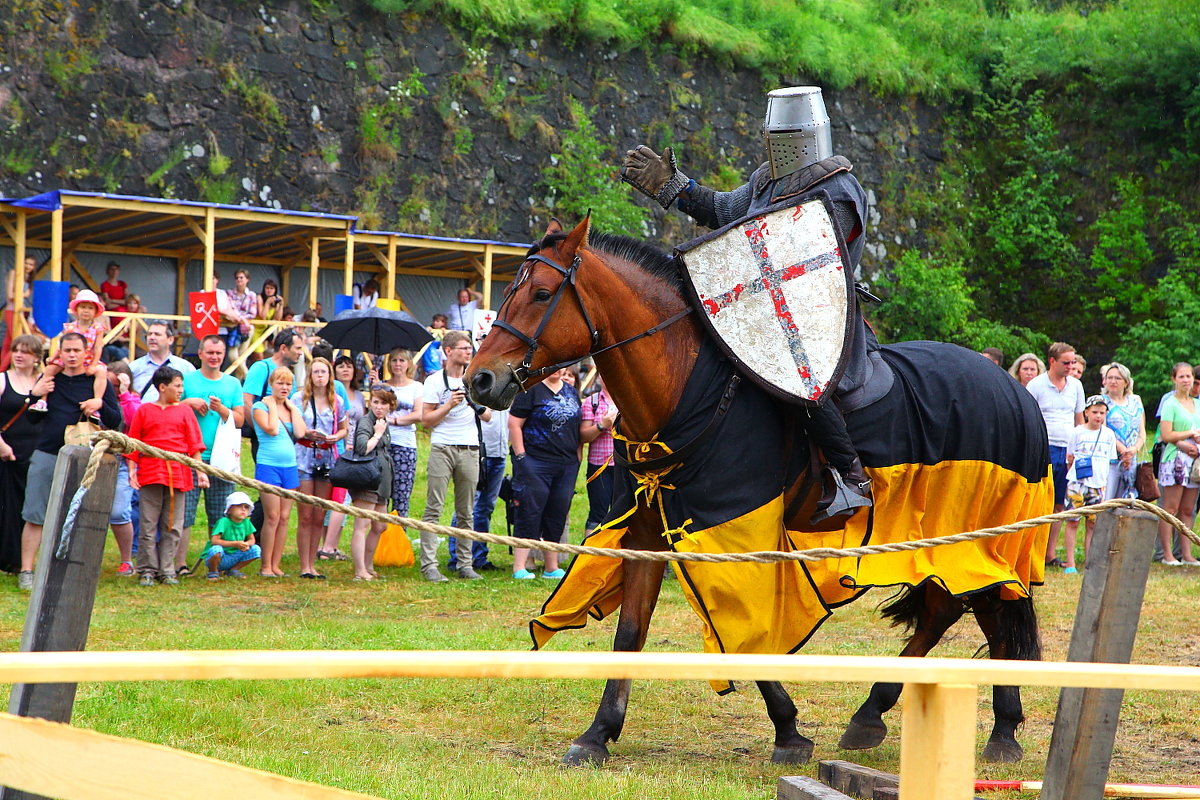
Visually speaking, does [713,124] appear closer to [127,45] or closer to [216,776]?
[127,45]

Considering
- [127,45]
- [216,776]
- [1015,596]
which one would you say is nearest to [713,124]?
[127,45]

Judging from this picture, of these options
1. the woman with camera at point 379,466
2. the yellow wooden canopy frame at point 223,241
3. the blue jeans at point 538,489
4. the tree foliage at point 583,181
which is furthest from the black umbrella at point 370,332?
the tree foliage at point 583,181

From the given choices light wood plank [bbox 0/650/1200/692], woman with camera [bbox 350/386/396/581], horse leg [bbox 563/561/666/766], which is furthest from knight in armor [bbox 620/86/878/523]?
woman with camera [bbox 350/386/396/581]

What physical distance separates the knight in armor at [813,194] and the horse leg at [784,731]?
78 centimetres

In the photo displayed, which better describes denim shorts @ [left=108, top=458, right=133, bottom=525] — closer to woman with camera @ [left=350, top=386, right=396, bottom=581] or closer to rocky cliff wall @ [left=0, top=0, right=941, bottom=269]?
woman with camera @ [left=350, top=386, right=396, bottom=581]

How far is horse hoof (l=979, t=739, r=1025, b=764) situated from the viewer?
554 cm

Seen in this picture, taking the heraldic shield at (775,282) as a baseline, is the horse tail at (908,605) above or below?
below

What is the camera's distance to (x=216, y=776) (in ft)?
7.36

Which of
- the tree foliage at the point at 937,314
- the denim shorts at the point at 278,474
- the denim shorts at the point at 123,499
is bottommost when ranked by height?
the denim shorts at the point at 123,499

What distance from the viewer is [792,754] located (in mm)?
5344

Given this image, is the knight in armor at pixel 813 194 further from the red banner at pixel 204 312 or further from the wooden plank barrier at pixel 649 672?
the red banner at pixel 204 312

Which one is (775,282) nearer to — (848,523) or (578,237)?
(578,237)

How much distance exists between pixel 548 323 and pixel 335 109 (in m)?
18.7

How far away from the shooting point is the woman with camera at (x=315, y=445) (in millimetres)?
10281
